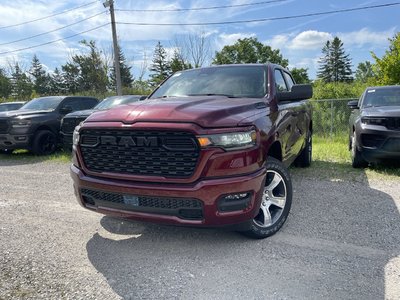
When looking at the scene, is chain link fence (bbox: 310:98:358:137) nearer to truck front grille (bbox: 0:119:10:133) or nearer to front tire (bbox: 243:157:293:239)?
front tire (bbox: 243:157:293:239)

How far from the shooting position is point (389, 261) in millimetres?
3004

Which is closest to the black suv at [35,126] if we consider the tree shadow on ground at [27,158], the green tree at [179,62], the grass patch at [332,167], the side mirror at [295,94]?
the tree shadow on ground at [27,158]

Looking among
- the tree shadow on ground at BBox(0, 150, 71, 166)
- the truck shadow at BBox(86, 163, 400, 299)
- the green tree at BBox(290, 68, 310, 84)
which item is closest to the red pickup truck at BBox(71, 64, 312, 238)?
the truck shadow at BBox(86, 163, 400, 299)

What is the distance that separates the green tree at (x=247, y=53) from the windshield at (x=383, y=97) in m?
47.1

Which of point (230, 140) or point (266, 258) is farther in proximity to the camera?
point (266, 258)

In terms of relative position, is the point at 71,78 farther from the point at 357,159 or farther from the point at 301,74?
the point at 357,159

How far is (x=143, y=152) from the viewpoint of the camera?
119 inches

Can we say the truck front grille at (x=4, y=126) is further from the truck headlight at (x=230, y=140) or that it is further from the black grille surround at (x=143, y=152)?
the truck headlight at (x=230, y=140)

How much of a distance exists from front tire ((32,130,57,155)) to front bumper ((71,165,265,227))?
7360 millimetres

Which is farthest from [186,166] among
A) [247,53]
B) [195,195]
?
[247,53]

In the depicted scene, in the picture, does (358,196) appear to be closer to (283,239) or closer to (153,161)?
(283,239)

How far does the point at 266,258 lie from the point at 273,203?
2.22 ft

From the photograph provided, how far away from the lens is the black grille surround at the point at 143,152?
9.50ft

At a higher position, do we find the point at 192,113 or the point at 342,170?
the point at 192,113
